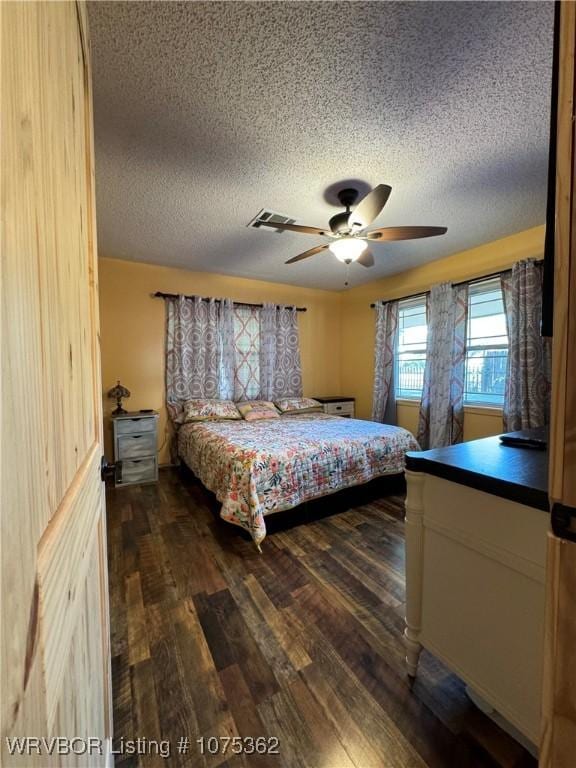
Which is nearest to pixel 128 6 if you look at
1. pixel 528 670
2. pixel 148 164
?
pixel 148 164

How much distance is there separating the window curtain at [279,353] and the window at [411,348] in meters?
1.43

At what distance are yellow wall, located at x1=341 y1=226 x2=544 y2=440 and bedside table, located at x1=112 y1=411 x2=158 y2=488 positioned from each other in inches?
116

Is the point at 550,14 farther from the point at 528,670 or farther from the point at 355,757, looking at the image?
the point at 355,757

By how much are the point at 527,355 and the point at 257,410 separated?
2770mm

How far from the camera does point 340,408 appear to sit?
180 inches

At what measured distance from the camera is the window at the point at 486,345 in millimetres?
3062

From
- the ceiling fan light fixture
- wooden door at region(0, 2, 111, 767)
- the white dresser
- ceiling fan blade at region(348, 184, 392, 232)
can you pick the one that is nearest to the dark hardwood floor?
the white dresser

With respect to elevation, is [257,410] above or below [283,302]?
below

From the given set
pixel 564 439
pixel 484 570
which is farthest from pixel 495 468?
pixel 564 439

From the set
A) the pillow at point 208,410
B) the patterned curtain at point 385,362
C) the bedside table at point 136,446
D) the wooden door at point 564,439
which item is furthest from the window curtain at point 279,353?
the wooden door at point 564,439

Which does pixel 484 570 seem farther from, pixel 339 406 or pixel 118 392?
pixel 339 406

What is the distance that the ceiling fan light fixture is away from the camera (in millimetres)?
2043

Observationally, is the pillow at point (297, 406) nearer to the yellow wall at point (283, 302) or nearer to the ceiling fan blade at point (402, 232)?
the yellow wall at point (283, 302)

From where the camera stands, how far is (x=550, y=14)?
1070mm
